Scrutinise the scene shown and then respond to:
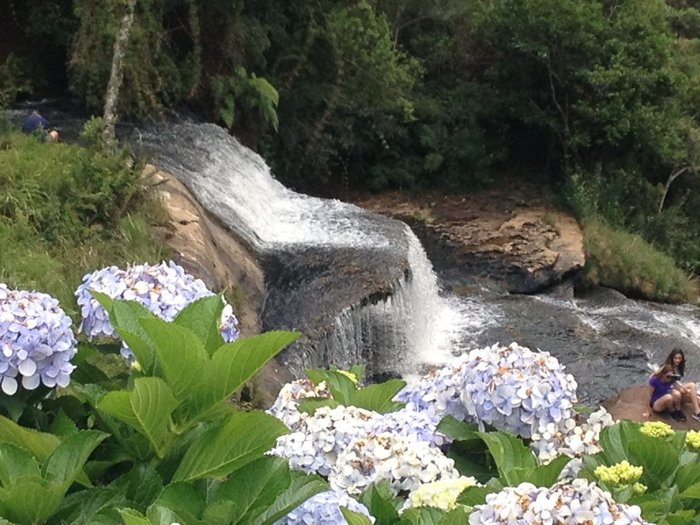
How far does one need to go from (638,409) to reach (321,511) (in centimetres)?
619

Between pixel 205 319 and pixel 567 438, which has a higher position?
pixel 205 319

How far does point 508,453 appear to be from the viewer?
71.6 inches

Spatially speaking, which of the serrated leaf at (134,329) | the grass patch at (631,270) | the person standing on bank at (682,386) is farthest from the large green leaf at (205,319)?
the grass patch at (631,270)

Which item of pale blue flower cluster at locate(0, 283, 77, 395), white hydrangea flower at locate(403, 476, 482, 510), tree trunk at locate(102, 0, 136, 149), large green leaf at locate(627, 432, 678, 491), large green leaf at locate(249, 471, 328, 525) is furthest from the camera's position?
tree trunk at locate(102, 0, 136, 149)

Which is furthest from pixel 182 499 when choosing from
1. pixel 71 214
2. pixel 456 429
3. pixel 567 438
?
pixel 71 214

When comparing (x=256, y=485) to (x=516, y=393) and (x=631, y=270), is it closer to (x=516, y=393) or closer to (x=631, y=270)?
(x=516, y=393)

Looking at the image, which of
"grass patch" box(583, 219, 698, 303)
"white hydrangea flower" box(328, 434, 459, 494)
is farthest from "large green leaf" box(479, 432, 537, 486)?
"grass patch" box(583, 219, 698, 303)

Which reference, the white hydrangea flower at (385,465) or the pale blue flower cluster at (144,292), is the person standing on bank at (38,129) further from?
the white hydrangea flower at (385,465)

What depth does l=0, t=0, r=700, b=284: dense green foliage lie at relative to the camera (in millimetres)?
12273

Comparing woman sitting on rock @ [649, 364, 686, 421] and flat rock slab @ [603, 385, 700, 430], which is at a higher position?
woman sitting on rock @ [649, 364, 686, 421]

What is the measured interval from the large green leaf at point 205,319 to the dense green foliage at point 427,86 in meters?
9.66

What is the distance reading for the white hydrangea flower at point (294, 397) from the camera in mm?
1974

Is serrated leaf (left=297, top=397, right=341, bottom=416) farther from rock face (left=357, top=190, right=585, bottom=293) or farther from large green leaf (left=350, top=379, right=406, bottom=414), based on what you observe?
rock face (left=357, top=190, right=585, bottom=293)

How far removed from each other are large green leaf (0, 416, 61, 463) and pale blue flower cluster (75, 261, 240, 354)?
353 mm
